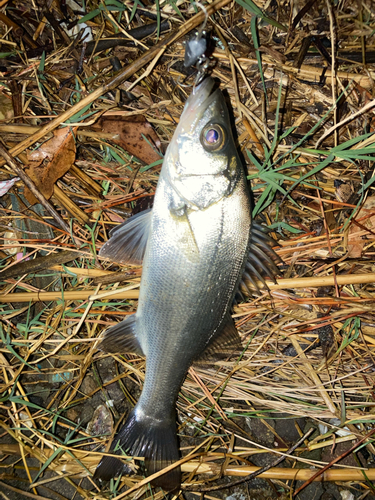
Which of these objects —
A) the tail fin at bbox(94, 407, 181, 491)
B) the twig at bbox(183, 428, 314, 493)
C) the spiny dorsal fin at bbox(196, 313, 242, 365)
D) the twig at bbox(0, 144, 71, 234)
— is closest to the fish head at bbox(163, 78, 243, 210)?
the spiny dorsal fin at bbox(196, 313, 242, 365)

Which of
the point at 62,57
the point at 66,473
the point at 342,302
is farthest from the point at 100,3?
the point at 66,473

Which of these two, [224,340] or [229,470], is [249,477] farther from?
[224,340]

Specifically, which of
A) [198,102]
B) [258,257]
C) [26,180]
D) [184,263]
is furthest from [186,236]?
[26,180]

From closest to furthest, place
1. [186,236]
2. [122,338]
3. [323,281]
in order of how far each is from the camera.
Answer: [186,236] → [122,338] → [323,281]

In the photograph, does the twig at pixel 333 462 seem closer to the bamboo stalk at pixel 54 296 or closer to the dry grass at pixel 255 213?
the dry grass at pixel 255 213

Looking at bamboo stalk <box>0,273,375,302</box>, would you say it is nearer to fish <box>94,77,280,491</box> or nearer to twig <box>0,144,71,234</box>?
fish <box>94,77,280,491</box>

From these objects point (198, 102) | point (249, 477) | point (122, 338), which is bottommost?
point (249, 477)

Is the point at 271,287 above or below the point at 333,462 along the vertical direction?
above
